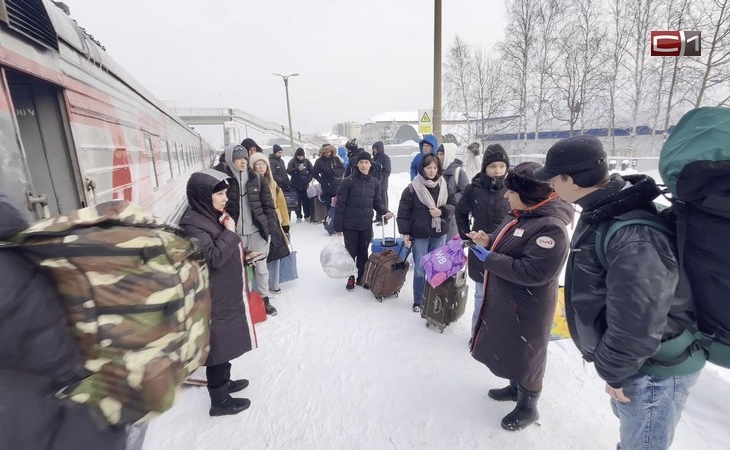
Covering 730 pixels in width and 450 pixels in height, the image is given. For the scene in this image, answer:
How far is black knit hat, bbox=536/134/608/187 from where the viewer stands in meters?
1.62

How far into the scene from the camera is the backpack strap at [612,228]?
138 cm

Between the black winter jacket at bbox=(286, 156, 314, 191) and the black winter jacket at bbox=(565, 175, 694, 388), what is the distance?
25.0 ft

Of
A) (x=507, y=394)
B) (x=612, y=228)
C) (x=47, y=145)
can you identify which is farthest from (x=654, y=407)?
(x=47, y=145)

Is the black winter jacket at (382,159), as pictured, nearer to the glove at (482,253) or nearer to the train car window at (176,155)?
the train car window at (176,155)

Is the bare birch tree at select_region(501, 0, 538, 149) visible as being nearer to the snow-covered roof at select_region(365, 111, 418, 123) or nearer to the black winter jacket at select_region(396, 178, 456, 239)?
the black winter jacket at select_region(396, 178, 456, 239)

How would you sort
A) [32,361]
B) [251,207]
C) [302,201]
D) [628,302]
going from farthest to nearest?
[302,201]
[251,207]
[628,302]
[32,361]

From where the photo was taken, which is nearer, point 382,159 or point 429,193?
point 429,193

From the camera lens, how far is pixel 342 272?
4.70 metres

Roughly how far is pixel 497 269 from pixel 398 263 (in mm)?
2204

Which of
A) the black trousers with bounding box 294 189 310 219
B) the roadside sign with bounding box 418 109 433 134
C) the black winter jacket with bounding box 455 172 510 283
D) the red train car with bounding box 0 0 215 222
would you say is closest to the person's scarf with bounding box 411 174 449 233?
the black winter jacket with bounding box 455 172 510 283

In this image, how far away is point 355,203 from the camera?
4.69m

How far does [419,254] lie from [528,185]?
200cm

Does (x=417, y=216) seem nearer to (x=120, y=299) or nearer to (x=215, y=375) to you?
(x=215, y=375)

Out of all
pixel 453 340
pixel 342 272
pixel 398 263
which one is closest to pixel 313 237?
pixel 342 272
